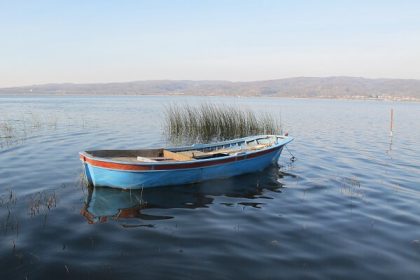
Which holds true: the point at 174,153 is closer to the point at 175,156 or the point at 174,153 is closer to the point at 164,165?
the point at 175,156

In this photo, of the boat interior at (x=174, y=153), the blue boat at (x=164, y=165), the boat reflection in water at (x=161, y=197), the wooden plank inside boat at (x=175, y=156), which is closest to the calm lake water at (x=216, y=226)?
the boat reflection in water at (x=161, y=197)

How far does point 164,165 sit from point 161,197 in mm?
895

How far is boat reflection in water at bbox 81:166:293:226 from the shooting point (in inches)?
336

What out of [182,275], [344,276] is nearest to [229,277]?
[182,275]

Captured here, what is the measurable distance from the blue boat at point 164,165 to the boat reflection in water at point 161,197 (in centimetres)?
21

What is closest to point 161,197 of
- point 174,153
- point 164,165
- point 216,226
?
point 164,165

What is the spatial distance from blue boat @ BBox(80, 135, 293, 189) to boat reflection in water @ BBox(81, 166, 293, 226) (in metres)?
0.21

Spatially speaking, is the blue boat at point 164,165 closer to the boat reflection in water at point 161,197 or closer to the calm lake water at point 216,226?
the boat reflection in water at point 161,197

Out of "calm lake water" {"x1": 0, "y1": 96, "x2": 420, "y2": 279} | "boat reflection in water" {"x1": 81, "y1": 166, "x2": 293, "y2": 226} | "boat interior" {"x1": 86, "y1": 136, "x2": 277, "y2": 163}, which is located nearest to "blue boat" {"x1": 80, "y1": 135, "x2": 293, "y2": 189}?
"boat interior" {"x1": 86, "y1": 136, "x2": 277, "y2": 163}

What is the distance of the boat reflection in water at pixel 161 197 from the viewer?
854 cm

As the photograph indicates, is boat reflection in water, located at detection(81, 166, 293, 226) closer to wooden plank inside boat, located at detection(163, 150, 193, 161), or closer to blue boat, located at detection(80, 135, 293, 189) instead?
blue boat, located at detection(80, 135, 293, 189)

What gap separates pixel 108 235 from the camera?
721 cm

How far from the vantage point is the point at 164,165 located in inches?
393

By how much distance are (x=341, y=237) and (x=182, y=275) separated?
3.68 m
